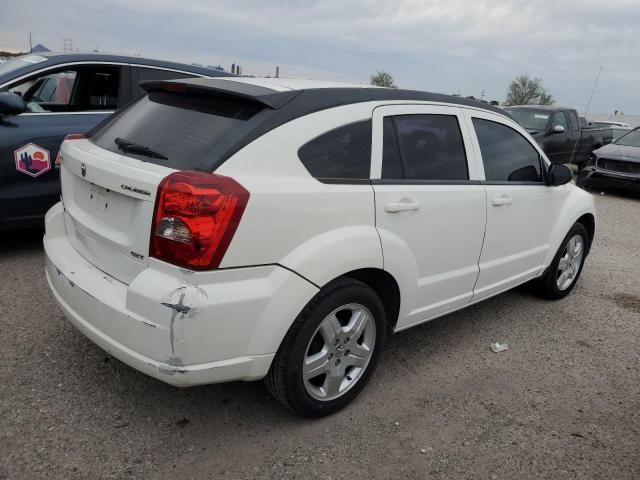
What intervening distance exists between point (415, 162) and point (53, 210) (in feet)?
6.91

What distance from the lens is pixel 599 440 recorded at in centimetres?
276

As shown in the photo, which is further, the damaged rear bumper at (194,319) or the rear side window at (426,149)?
the rear side window at (426,149)

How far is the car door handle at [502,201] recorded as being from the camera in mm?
3413

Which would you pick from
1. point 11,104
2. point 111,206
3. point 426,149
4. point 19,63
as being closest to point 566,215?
point 426,149

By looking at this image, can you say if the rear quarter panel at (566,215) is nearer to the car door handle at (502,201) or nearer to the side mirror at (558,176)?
the side mirror at (558,176)

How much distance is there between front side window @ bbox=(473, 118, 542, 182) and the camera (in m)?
3.47

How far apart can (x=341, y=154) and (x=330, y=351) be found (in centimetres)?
97

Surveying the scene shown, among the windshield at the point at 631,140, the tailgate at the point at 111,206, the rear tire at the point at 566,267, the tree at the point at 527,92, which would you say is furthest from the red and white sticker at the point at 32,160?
the tree at the point at 527,92

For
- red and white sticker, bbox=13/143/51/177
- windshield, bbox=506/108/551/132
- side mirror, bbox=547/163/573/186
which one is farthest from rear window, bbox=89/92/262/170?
windshield, bbox=506/108/551/132

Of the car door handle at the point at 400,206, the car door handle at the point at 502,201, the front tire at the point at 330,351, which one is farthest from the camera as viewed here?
the car door handle at the point at 502,201

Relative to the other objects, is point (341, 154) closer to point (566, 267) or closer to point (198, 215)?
point (198, 215)

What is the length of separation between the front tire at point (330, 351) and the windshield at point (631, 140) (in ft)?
36.1

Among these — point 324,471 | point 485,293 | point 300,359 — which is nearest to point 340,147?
point 300,359

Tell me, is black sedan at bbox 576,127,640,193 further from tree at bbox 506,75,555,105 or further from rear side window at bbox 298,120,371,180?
tree at bbox 506,75,555,105
